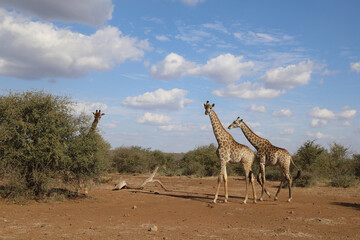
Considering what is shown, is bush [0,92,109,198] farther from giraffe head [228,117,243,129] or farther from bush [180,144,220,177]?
bush [180,144,220,177]

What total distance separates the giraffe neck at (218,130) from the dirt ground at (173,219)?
2.55 meters

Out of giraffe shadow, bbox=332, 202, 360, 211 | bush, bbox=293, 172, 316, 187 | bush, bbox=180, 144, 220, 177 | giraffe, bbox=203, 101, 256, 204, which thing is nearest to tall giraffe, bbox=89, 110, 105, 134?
giraffe, bbox=203, 101, 256, 204

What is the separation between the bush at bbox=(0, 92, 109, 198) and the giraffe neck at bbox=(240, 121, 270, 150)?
637 cm

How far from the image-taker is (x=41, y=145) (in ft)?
38.2

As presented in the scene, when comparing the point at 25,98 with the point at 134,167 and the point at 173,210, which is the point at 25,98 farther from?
the point at 134,167

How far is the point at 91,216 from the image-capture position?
9.74 meters

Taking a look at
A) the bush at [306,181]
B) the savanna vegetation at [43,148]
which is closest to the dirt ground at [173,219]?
the savanna vegetation at [43,148]

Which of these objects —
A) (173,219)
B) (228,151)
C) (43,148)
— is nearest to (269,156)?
(228,151)

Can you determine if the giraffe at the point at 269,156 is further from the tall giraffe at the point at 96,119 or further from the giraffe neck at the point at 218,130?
the tall giraffe at the point at 96,119

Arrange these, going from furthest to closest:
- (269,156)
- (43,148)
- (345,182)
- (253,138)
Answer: (345,182) < (253,138) < (269,156) < (43,148)

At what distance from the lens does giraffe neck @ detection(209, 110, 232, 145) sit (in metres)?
13.3

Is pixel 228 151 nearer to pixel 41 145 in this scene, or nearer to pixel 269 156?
pixel 269 156

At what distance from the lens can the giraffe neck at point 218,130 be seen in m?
13.3

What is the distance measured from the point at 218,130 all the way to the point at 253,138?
188 centimetres
